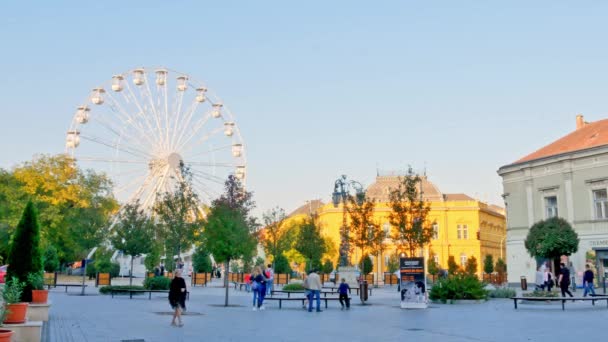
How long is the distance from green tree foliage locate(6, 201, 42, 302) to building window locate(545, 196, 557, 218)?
37.9 metres

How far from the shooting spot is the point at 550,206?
1797 inches

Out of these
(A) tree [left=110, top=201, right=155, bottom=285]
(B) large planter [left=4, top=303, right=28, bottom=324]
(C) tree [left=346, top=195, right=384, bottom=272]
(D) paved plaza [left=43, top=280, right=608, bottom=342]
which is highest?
(C) tree [left=346, top=195, right=384, bottom=272]

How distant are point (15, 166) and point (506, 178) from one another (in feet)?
148

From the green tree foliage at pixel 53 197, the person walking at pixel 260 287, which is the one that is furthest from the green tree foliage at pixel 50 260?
the person walking at pixel 260 287

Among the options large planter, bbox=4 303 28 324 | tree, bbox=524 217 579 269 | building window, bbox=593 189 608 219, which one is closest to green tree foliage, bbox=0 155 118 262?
tree, bbox=524 217 579 269

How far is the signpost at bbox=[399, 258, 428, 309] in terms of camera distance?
25844 mm

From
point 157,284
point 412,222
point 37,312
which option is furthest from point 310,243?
point 37,312

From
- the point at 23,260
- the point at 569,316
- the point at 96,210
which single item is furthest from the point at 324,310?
the point at 96,210

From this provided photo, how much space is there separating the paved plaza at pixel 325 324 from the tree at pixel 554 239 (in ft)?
37.4

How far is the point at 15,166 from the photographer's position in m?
61.6

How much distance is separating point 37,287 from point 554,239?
2895cm

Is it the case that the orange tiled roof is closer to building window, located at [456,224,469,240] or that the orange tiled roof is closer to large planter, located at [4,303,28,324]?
large planter, located at [4,303,28,324]

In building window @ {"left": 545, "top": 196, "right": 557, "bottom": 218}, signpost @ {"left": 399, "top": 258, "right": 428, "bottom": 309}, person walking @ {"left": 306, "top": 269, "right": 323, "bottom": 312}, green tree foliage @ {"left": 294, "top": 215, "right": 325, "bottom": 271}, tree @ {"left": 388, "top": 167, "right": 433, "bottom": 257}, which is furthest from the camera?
green tree foliage @ {"left": 294, "top": 215, "right": 325, "bottom": 271}

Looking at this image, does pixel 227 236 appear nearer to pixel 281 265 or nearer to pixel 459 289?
pixel 459 289
